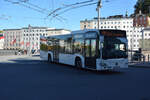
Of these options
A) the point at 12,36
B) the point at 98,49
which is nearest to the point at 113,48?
the point at 98,49

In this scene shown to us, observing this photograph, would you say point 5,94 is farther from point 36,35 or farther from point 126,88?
point 36,35

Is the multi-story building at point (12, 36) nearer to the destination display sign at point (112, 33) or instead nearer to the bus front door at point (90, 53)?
the bus front door at point (90, 53)

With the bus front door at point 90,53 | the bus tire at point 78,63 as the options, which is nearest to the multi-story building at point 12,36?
the bus tire at point 78,63

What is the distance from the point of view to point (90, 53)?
38.4 ft

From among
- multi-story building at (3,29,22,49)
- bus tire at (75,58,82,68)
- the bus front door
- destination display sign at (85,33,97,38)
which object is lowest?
bus tire at (75,58,82,68)

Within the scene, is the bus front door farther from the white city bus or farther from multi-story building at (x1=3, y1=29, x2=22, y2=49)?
multi-story building at (x1=3, y1=29, x2=22, y2=49)

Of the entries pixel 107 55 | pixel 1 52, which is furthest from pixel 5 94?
pixel 1 52

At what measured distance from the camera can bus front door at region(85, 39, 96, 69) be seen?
11.3 m

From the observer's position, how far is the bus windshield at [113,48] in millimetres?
10891

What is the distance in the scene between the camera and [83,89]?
23.5 feet

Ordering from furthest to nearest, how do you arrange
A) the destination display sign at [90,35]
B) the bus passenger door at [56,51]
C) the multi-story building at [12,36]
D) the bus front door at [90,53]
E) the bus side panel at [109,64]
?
the multi-story building at [12,36] → the bus passenger door at [56,51] → the destination display sign at [90,35] → the bus front door at [90,53] → the bus side panel at [109,64]

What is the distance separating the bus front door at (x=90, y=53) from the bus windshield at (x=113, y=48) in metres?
0.73

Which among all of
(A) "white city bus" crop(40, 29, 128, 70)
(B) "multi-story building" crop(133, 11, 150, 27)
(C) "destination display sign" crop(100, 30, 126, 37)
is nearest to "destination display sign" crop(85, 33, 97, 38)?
(A) "white city bus" crop(40, 29, 128, 70)

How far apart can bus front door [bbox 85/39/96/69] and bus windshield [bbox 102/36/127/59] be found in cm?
73
